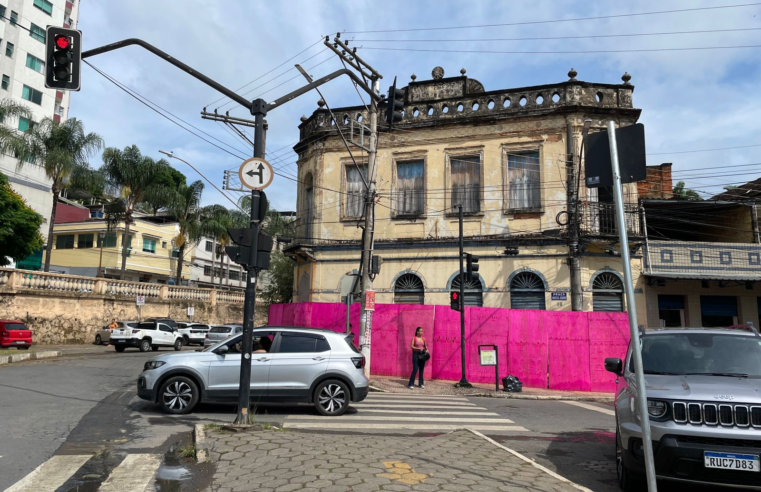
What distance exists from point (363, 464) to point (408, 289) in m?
15.8

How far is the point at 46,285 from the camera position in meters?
30.7

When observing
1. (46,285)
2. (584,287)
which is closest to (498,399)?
(584,287)

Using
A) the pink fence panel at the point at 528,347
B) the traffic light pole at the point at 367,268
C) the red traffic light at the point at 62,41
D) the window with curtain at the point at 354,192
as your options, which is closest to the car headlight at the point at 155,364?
the red traffic light at the point at 62,41

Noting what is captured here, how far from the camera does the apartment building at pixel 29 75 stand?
45219mm

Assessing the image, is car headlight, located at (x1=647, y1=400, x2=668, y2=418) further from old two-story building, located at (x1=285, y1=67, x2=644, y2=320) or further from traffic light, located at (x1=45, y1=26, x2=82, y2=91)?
old two-story building, located at (x1=285, y1=67, x2=644, y2=320)

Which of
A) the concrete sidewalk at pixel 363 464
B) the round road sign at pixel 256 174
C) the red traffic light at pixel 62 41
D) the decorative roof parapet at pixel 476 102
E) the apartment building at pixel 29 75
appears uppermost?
the apartment building at pixel 29 75

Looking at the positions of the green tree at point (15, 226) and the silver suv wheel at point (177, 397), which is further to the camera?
the green tree at point (15, 226)

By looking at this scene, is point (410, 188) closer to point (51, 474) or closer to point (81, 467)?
point (81, 467)

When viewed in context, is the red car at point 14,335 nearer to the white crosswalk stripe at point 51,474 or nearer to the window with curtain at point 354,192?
the window with curtain at point 354,192

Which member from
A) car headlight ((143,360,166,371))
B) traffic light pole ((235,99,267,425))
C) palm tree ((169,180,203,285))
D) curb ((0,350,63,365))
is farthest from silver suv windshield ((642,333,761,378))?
palm tree ((169,180,203,285))

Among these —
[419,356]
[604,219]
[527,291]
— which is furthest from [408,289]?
[604,219]

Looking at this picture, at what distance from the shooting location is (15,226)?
2938cm

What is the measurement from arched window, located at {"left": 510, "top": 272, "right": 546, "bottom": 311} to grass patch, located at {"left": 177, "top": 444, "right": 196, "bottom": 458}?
15374 millimetres

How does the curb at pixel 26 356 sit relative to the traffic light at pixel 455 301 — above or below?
below
